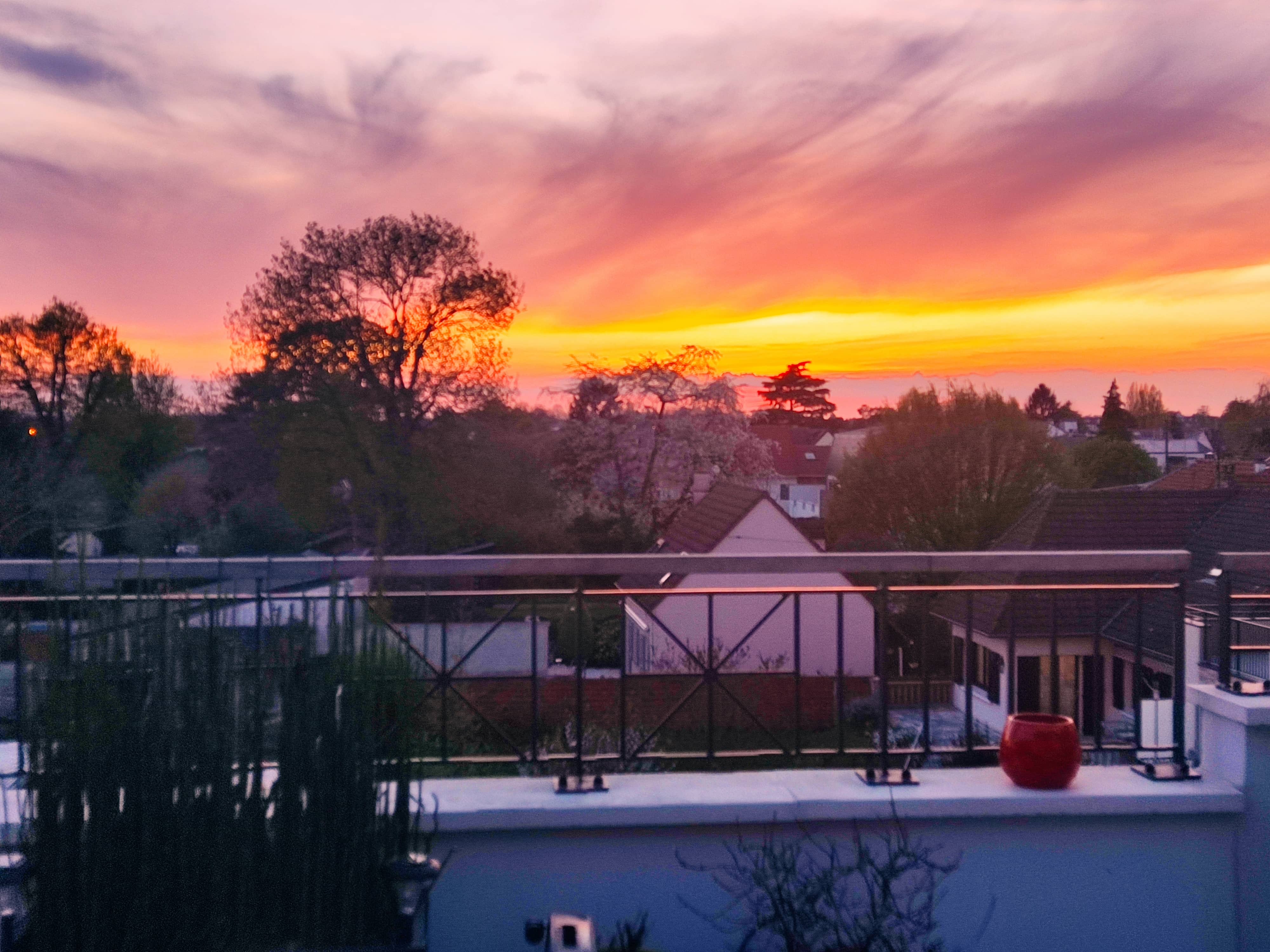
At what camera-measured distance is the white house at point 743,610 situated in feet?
13.5

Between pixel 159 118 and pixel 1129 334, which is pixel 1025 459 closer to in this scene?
pixel 1129 334

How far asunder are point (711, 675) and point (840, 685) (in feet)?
1.63

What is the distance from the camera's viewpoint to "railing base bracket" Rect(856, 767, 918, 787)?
3076 millimetres

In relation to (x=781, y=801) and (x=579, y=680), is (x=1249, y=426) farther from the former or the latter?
(x=579, y=680)

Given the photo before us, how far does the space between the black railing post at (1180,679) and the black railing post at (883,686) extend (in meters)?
0.91

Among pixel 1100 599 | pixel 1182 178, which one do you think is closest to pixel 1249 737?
pixel 1100 599

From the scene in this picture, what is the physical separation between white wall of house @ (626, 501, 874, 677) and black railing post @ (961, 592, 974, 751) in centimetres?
88

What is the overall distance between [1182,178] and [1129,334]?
413 centimetres

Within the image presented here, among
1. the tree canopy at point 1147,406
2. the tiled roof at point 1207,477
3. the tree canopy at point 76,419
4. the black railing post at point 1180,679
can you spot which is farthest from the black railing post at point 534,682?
the tree canopy at point 1147,406

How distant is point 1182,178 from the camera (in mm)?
10711

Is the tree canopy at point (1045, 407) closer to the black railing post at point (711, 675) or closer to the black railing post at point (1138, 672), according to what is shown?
the black railing post at point (1138, 672)

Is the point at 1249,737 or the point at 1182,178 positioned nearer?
the point at 1249,737

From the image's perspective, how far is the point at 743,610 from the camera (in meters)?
8.19

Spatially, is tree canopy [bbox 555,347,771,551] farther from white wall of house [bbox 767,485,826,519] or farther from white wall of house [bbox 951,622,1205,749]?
white wall of house [bbox 951,622,1205,749]
